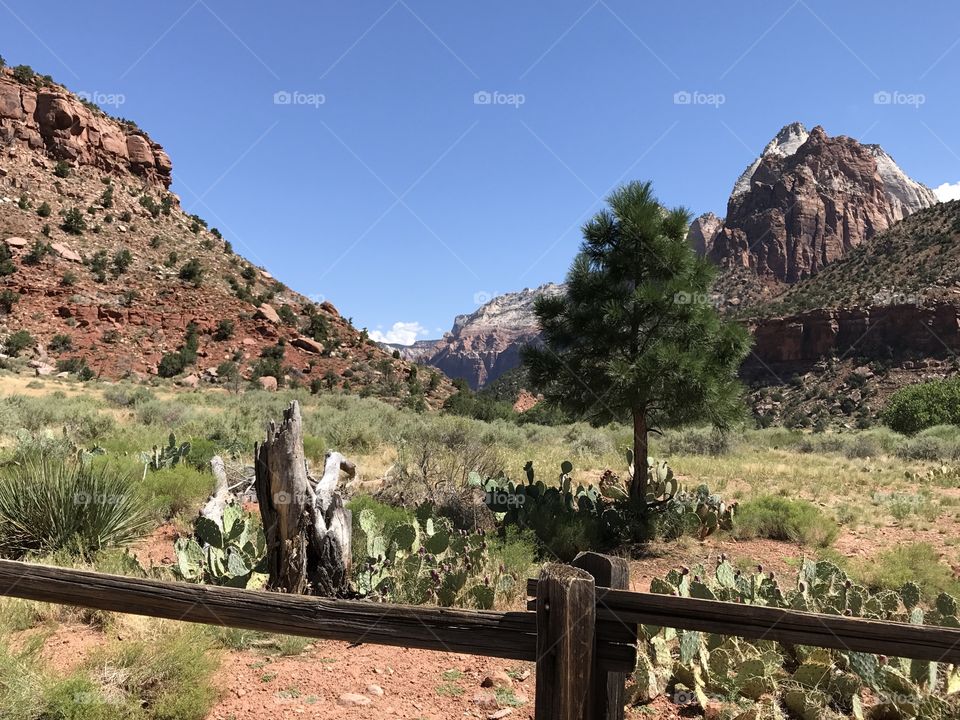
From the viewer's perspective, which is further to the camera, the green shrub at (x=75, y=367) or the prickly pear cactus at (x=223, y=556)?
the green shrub at (x=75, y=367)

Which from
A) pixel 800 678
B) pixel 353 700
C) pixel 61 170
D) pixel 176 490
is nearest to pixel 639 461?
pixel 800 678

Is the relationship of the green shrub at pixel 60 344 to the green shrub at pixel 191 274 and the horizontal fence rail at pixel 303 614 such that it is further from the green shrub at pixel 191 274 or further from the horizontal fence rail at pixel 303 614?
the horizontal fence rail at pixel 303 614

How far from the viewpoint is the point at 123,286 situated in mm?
36219

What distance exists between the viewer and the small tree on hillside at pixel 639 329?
944cm

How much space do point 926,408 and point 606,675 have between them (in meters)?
35.2

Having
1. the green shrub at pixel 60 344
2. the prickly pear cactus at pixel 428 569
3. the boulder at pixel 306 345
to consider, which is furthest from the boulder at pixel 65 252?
the prickly pear cactus at pixel 428 569

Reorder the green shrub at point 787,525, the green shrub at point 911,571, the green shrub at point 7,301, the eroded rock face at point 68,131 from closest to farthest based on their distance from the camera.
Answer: the green shrub at point 911,571
the green shrub at point 787,525
the green shrub at point 7,301
the eroded rock face at point 68,131

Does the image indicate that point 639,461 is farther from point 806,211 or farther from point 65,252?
point 806,211

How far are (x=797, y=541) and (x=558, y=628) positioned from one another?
938 cm

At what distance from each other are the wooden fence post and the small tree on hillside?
6652 mm

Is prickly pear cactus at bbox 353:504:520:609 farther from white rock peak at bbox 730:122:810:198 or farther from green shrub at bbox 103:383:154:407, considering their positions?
white rock peak at bbox 730:122:810:198

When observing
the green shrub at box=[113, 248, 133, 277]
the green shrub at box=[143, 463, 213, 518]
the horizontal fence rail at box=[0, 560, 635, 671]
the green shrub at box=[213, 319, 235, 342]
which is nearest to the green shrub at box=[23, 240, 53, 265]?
the green shrub at box=[113, 248, 133, 277]

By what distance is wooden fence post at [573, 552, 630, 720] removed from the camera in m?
2.50

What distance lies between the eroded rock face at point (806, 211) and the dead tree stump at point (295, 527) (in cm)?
11552
